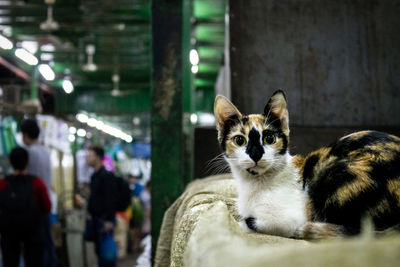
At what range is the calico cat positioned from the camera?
1425 millimetres

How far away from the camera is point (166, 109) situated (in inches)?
134

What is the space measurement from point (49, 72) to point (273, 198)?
1182 cm

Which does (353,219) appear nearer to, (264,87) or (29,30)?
(264,87)

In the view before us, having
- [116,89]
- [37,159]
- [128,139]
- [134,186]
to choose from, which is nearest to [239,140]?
[37,159]

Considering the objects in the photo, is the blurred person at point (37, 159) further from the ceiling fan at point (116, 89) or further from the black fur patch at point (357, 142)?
the ceiling fan at point (116, 89)

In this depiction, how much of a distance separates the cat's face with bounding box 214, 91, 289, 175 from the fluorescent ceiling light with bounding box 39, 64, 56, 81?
35.8 ft

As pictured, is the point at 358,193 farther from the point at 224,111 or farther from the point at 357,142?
the point at 224,111

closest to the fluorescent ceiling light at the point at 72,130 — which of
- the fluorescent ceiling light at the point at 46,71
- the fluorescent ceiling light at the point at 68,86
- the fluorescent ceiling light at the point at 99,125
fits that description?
the fluorescent ceiling light at the point at 46,71

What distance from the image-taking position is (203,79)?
43.6 feet

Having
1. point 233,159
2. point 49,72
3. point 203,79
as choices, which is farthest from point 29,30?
point 233,159

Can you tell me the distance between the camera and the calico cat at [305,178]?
1.42m

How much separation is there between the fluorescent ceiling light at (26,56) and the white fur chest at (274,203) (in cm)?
953

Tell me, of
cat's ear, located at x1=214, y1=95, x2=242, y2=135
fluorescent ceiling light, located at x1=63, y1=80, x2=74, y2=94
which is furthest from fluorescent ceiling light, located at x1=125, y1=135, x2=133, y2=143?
cat's ear, located at x1=214, y1=95, x2=242, y2=135

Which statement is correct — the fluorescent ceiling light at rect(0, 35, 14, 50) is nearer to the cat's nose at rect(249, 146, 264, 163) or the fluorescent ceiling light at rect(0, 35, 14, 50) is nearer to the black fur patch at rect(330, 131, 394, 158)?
the cat's nose at rect(249, 146, 264, 163)
